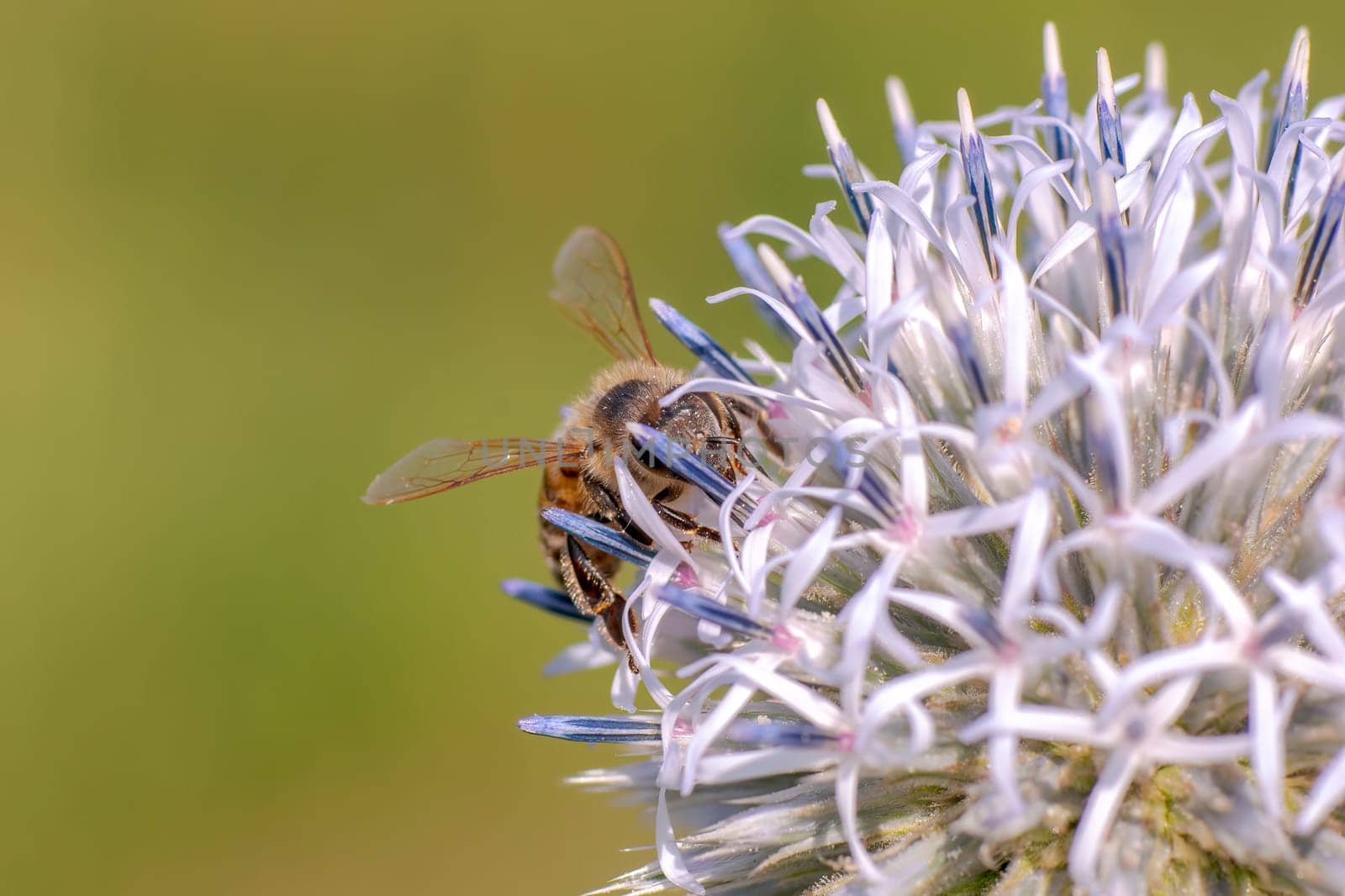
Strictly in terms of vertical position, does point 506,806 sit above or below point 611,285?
below

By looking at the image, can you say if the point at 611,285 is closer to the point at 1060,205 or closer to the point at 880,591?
the point at 1060,205

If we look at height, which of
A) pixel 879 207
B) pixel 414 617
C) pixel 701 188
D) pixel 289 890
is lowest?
pixel 289 890

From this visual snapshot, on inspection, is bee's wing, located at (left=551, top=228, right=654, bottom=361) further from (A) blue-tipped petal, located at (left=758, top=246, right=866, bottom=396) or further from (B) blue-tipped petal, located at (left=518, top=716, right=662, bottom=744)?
(B) blue-tipped petal, located at (left=518, top=716, right=662, bottom=744)

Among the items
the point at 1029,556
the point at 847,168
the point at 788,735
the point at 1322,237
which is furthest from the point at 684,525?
the point at 1322,237

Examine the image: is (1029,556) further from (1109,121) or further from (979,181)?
(1109,121)

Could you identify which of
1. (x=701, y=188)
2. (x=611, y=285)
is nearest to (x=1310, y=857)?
(x=611, y=285)

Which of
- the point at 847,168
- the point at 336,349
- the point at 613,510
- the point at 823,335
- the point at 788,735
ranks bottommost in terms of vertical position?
the point at 788,735
